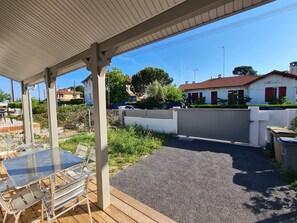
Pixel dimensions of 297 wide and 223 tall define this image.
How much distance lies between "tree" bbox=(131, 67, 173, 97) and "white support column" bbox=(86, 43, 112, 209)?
25450mm

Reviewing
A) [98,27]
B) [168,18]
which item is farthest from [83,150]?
[168,18]

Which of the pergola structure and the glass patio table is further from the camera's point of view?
the glass patio table

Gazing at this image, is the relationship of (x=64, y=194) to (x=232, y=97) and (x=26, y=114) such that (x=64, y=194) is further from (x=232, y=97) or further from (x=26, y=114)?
(x=232, y=97)

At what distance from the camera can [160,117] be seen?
324 inches

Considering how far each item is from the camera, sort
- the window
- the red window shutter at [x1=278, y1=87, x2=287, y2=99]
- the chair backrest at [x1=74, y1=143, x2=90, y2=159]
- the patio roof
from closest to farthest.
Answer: the patio roof → the chair backrest at [x1=74, y1=143, x2=90, y2=159] → the red window shutter at [x1=278, y1=87, x2=287, y2=99] → the window

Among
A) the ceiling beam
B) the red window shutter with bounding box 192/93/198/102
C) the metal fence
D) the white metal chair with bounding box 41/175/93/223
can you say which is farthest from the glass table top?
the red window shutter with bounding box 192/93/198/102

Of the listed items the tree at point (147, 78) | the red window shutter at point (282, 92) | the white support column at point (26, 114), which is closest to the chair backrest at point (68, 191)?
the white support column at point (26, 114)

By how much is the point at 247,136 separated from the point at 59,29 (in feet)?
21.2

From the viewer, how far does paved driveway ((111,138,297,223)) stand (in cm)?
251

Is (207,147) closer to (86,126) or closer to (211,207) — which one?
(211,207)

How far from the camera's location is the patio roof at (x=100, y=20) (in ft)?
5.34

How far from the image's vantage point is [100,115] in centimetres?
248

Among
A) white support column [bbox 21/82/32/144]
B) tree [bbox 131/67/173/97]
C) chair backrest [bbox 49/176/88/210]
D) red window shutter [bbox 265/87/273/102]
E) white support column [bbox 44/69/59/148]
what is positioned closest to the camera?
chair backrest [bbox 49/176/88/210]

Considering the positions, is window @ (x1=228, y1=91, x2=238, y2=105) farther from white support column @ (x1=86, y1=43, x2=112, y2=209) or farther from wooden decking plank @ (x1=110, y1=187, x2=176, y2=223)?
white support column @ (x1=86, y1=43, x2=112, y2=209)
